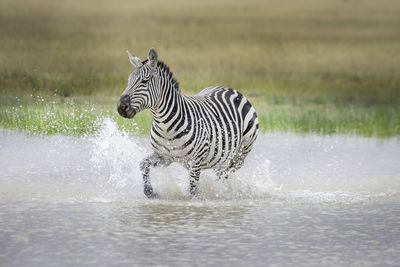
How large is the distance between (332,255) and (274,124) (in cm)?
947

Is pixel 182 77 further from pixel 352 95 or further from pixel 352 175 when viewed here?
pixel 352 175

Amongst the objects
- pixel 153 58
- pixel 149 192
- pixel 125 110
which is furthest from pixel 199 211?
pixel 153 58

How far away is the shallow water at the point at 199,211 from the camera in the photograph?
655 centimetres

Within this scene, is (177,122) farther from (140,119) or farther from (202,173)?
(140,119)

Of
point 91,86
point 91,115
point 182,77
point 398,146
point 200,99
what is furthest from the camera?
point 182,77

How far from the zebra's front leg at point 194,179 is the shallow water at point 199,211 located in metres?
0.13

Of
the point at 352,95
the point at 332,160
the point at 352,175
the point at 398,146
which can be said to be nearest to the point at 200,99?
the point at 352,175

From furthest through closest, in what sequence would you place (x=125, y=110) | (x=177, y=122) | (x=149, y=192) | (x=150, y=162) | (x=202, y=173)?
(x=202, y=173)
(x=149, y=192)
(x=150, y=162)
(x=177, y=122)
(x=125, y=110)

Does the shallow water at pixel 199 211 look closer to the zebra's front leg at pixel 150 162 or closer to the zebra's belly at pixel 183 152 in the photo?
the zebra's front leg at pixel 150 162


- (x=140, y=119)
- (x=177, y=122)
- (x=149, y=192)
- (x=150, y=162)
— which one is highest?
(x=140, y=119)

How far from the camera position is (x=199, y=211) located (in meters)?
8.34

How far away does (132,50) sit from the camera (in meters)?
24.9

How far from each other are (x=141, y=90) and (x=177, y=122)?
0.59 m

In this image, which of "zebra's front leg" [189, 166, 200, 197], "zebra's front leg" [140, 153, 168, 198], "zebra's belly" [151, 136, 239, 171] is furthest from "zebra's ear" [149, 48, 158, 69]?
"zebra's front leg" [189, 166, 200, 197]
